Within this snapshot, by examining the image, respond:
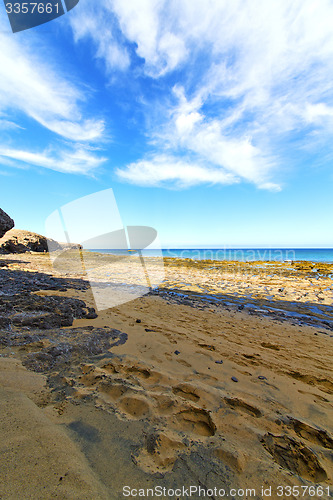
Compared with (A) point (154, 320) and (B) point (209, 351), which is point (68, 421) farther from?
(A) point (154, 320)

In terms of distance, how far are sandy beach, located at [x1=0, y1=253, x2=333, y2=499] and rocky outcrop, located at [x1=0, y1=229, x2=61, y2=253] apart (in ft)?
103

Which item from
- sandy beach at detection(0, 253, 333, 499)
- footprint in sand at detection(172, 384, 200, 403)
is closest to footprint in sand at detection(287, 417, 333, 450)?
sandy beach at detection(0, 253, 333, 499)

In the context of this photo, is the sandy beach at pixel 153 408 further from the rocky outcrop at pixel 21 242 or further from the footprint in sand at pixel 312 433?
the rocky outcrop at pixel 21 242

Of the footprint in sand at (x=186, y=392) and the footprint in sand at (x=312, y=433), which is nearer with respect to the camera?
the footprint in sand at (x=312, y=433)

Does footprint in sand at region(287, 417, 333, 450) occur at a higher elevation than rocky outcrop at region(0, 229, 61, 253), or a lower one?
lower

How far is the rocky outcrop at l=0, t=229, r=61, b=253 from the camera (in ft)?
98.9

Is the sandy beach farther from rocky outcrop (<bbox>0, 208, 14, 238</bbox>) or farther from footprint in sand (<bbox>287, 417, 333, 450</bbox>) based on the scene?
rocky outcrop (<bbox>0, 208, 14, 238</bbox>)

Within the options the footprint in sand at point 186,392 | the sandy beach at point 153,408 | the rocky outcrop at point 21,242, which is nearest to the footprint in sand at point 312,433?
the sandy beach at point 153,408

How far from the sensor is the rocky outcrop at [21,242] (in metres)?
30.2

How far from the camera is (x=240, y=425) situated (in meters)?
2.32

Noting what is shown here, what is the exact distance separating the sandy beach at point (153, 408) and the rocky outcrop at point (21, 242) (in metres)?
31.5

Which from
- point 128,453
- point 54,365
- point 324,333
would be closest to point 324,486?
point 128,453

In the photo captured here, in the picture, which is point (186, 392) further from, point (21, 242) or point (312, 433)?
point (21, 242)

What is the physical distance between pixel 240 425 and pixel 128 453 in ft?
4.39
